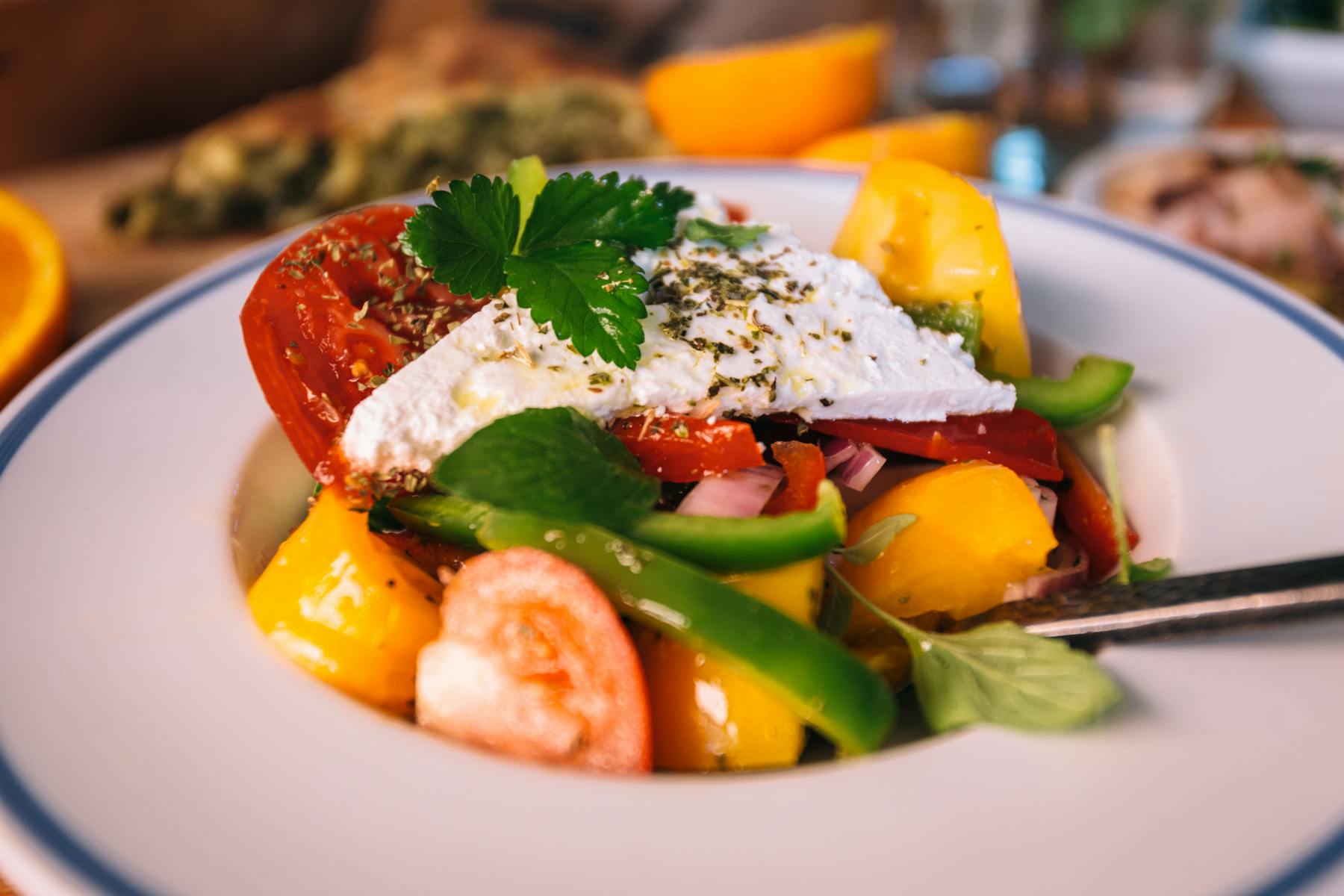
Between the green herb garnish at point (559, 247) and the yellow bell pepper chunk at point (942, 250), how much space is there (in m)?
0.47

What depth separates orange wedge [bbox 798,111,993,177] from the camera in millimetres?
3225

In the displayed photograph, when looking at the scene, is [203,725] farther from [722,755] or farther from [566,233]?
[566,233]

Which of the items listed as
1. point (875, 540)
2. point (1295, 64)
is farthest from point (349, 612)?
point (1295, 64)

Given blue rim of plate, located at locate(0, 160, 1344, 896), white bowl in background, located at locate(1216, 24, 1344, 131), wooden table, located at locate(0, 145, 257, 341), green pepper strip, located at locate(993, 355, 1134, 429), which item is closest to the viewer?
blue rim of plate, located at locate(0, 160, 1344, 896)

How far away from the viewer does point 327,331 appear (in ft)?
5.85

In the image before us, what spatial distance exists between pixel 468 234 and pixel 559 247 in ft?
0.51

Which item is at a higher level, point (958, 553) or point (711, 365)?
point (711, 365)

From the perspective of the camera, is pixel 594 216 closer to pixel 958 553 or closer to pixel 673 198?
pixel 673 198

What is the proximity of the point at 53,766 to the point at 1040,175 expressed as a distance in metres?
3.83

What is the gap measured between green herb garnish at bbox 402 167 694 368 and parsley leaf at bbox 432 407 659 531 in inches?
7.9

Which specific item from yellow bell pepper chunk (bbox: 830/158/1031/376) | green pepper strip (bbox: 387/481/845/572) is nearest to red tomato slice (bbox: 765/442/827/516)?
green pepper strip (bbox: 387/481/845/572)

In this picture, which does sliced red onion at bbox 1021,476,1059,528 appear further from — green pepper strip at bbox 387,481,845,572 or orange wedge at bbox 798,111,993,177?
orange wedge at bbox 798,111,993,177

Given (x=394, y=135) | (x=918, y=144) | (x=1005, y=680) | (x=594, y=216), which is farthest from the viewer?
(x=394, y=135)

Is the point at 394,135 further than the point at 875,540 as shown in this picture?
Yes
